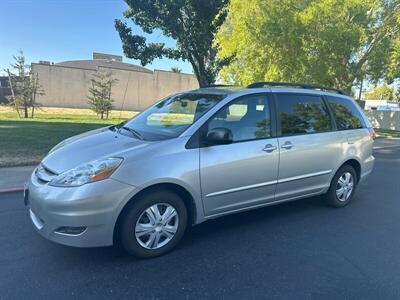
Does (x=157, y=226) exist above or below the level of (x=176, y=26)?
below

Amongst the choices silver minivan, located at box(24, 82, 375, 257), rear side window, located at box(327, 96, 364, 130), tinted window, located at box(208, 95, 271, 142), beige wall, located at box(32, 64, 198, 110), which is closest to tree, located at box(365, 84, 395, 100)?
beige wall, located at box(32, 64, 198, 110)

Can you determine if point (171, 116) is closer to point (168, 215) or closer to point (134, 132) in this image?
point (134, 132)

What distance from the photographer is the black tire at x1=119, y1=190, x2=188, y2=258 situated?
10.8ft

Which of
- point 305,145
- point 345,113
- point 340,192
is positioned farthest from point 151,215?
point 345,113

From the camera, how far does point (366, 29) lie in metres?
18.0

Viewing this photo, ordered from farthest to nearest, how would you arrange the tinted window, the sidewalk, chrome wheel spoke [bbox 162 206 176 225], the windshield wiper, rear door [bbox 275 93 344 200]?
1. the sidewalk
2. rear door [bbox 275 93 344 200]
3. the tinted window
4. the windshield wiper
5. chrome wheel spoke [bbox 162 206 176 225]

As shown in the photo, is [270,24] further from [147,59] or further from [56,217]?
[56,217]

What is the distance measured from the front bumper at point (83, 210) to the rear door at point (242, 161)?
0.96 m

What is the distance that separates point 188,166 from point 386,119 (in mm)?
26146

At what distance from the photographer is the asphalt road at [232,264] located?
2.96 meters

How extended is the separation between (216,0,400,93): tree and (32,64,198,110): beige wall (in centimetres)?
2211

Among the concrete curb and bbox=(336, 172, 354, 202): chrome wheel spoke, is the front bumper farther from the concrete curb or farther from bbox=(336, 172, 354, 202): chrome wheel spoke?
bbox=(336, 172, 354, 202): chrome wheel spoke

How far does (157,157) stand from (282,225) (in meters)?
2.09

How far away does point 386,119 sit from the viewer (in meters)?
25.5
